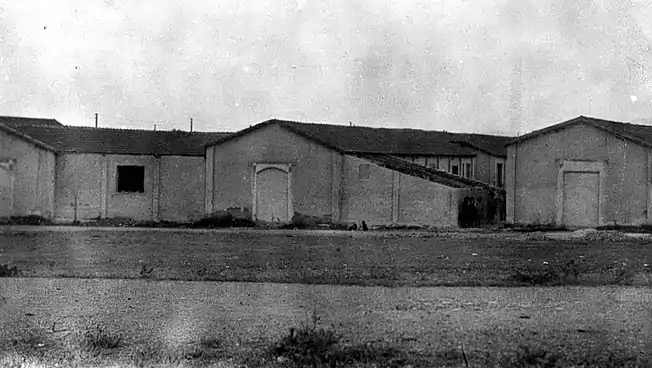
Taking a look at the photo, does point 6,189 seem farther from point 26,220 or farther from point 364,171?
point 364,171

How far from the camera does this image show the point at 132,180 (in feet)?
124

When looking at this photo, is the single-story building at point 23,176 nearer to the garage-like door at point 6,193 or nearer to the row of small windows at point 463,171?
the garage-like door at point 6,193

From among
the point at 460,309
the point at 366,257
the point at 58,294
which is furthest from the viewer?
the point at 366,257

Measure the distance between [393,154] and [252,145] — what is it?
8545mm

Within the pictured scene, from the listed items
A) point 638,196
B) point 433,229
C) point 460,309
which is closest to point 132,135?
point 433,229

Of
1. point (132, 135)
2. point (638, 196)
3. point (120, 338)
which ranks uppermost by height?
point (132, 135)

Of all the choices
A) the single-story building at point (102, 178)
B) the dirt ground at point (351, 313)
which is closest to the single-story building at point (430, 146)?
the single-story building at point (102, 178)

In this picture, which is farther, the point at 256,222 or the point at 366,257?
the point at 256,222

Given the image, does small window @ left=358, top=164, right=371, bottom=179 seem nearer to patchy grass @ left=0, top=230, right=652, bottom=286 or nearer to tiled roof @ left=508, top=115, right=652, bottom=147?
tiled roof @ left=508, top=115, right=652, bottom=147

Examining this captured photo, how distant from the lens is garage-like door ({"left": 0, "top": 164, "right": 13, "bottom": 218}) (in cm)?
3500

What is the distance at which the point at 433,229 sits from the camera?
3219cm

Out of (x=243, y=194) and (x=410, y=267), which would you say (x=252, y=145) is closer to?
(x=243, y=194)

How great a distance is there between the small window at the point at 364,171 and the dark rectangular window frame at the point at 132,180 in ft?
30.6

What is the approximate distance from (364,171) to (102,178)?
35.3ft
